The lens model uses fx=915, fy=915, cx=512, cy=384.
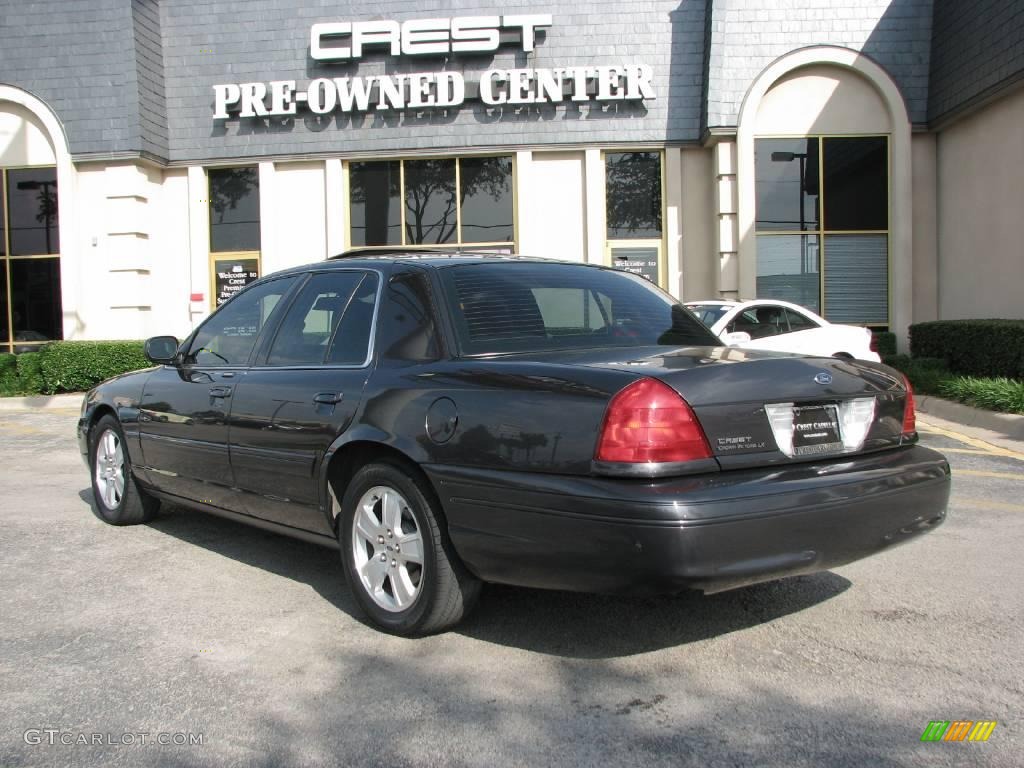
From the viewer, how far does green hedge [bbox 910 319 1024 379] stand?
1132cm

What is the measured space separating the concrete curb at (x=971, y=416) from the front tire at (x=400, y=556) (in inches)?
314

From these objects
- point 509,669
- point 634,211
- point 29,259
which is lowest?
point 509,669

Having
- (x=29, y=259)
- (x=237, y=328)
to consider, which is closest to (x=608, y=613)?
(x=237, y=328)

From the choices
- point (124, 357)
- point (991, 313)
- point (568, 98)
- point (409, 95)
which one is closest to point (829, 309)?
point (991, 313)

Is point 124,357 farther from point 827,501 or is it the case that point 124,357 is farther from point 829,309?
point 827,501

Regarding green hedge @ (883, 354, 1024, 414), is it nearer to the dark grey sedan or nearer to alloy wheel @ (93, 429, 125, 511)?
the dark grey sedan

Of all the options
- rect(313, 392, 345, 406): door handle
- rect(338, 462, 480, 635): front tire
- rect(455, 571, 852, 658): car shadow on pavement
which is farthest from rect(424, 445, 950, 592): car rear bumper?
rect(313, 392, 345, 406): door handle

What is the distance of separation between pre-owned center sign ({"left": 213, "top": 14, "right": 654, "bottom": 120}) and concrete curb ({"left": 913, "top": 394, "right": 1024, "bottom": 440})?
7313mm

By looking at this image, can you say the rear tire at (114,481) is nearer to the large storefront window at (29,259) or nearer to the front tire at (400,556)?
the front tire at (400,556)

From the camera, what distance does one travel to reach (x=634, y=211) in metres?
16.6

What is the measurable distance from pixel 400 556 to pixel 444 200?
13559 mm

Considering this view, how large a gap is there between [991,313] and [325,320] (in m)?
12.7

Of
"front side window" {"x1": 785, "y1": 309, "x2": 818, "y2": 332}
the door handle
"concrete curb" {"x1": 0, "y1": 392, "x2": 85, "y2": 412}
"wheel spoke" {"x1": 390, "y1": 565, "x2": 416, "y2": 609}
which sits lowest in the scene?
"wheel spoke" {"x1": 390, "y1": 565, "x2": 416, "y2": 609}

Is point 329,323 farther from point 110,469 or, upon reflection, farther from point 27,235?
point 27,235
